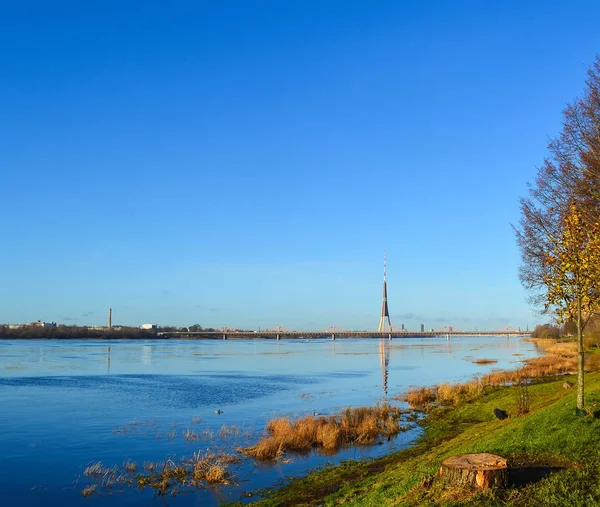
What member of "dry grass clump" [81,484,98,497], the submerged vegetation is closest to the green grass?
the submerged vegetation

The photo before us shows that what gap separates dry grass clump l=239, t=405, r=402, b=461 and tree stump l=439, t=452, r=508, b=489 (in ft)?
42.0

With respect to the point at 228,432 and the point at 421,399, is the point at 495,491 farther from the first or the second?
the point at 421,399

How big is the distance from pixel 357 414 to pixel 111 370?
170 feet

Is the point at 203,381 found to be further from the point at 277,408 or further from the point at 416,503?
the point at 416,503

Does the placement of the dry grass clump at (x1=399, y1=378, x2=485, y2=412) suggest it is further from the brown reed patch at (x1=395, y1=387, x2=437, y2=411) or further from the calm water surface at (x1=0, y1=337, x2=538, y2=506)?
the calm water surface at (x1=0, y1=337, x2=538, y2=506)

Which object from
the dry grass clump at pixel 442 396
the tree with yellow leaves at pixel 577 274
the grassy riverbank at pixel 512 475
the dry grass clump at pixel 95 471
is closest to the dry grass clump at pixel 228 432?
the dry grass clump at pixel 95 471

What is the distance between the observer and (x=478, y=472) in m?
11.8

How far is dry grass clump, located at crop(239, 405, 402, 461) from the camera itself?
24406 mm

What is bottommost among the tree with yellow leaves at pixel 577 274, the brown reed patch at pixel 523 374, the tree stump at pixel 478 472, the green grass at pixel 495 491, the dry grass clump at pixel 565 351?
the dry grass clump at pixel 565 351

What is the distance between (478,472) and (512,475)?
1.09 metres

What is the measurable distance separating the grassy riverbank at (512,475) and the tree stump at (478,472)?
22 centimetres

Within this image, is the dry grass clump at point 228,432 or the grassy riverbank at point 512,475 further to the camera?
the dry grass clump at point 228,432

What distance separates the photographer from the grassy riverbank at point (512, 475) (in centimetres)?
1145

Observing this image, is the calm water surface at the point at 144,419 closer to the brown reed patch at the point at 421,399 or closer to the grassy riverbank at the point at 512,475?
the grassy riverbank at the point at 512,475
